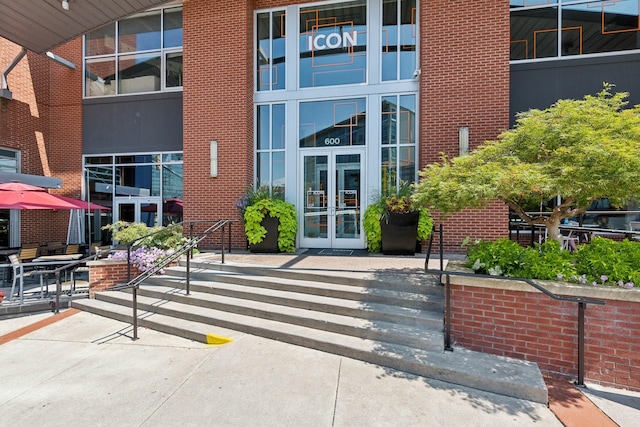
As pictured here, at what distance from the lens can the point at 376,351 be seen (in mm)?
3740

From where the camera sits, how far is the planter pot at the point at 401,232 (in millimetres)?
7125

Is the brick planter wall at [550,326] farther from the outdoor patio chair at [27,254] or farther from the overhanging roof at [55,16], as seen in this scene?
the outdoor patio chair at [27,254]

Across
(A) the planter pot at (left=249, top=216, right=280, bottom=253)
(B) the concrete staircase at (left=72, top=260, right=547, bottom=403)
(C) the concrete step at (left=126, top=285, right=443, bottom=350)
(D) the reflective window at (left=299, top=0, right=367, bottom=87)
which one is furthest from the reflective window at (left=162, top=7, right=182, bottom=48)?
(C) the concrete step at (left=126, top=285, right=443, bottom=350)

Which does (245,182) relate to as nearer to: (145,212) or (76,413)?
(145,212)

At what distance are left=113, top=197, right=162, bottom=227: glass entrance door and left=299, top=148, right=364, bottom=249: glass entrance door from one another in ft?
16.5

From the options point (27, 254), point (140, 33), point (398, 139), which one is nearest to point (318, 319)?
point (398, 139)

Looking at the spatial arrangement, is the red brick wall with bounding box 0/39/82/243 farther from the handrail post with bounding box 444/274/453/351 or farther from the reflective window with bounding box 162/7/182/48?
the handrail post with bounding box 444/274/453/351

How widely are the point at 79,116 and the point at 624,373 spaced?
14.3m

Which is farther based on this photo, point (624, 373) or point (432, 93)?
point (432, 93)

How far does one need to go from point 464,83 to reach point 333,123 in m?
3.23

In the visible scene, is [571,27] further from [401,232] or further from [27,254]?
[27,254]

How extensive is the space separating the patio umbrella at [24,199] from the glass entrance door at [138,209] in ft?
7.30

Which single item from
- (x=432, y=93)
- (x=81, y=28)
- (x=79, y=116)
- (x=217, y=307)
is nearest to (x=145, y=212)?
(x=79, y=116)

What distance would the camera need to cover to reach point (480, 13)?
24.4ft
